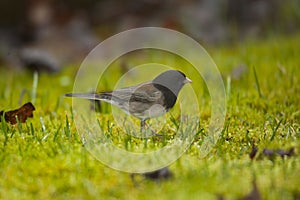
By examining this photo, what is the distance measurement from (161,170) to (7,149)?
0.85m

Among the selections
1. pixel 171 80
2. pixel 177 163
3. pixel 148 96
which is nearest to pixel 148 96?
pixel 148 96

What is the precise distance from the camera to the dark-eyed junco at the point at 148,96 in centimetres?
302

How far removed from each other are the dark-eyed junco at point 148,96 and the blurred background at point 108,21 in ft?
11.9

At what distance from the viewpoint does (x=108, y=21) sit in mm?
7094

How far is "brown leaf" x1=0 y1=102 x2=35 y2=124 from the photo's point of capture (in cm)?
294

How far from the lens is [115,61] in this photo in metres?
5.94

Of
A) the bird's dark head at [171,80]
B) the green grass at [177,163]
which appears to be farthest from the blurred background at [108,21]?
the bird's dark head at [171,80]

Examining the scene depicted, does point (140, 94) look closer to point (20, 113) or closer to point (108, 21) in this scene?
point (20, 113)

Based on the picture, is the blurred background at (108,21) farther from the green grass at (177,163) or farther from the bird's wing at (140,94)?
the bird's wing at (140,94)

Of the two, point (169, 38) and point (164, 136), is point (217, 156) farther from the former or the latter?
point (169, 38)

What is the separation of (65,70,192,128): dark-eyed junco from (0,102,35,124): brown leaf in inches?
10.5

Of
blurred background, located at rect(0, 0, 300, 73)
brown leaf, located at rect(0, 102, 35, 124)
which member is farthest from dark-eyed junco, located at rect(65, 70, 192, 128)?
blurred background, located at rect(0, 0, 300, 73)

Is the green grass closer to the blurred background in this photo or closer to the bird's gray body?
the bird's gray body

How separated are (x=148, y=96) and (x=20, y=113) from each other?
2.71 ft
